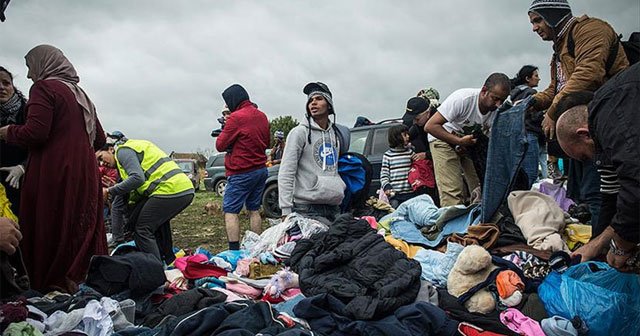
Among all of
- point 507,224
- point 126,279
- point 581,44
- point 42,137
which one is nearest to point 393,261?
point 507,224

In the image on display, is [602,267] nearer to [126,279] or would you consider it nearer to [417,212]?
[417,212]

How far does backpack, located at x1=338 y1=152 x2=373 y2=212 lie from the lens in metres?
4.61

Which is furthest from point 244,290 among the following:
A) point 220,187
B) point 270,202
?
point 220,187

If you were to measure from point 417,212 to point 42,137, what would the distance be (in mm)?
2799

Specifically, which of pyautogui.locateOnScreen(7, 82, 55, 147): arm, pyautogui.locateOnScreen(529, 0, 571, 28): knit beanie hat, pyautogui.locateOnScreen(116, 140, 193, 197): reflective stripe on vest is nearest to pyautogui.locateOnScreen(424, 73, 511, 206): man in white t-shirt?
pyautogui.locateOnScreen(529, 0, 571, 28): knit beanie hat

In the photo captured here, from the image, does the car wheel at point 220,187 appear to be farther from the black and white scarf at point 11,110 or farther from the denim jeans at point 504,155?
the denim jeans at point 504,155

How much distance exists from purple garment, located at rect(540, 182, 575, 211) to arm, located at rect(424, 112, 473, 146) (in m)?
0.93

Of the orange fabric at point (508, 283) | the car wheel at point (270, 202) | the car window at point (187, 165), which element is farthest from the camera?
the car window at point (187, 165)

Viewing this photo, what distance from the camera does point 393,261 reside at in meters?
2.87

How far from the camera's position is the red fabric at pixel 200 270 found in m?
3.21

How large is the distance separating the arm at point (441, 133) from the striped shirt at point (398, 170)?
108 centimetres

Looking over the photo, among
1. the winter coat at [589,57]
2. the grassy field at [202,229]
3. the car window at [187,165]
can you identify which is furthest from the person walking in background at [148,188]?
the car window at [187,165]

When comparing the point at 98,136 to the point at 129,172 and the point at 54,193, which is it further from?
the point at 129,172

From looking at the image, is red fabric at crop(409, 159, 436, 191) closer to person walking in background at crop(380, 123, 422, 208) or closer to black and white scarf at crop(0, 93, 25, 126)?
person walking in background at crop(380, 123, 422, 208)
